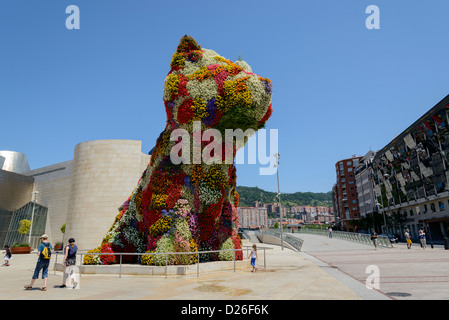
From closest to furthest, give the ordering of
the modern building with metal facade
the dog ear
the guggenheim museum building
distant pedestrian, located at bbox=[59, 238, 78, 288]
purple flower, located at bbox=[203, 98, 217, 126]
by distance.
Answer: distant pedestrian, located at bbox=[59, 238, 78, 288], purple flower, located at bbox=[203, 98, 217, 126], the dog ear, the guggenheim museum building, the modern building with metal facade

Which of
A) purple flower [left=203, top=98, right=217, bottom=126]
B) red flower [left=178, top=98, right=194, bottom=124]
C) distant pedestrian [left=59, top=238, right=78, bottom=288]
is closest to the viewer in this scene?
distant pedestrian [left=59, top=238, right=78, bottom=288]

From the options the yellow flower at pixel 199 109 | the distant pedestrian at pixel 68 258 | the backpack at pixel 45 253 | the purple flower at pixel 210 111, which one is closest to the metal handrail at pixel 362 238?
the purple flower at pixel 210 111

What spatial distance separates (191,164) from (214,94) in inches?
115

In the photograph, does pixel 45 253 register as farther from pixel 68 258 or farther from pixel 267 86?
pixel 267 86

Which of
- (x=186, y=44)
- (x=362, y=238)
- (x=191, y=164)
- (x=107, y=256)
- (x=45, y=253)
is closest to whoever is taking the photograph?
(x=45, y=253)

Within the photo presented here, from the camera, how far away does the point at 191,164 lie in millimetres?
11258

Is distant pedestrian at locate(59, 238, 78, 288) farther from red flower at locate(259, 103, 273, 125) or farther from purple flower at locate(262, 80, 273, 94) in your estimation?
purple flower at locate(262, 80, 273, 94)

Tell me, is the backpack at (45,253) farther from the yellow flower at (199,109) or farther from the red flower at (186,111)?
the yellow flower at (199,109)

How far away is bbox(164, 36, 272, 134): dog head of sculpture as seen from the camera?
10656 millimetres

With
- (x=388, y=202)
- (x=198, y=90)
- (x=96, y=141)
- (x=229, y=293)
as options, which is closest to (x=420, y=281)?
(x=229, y=293)

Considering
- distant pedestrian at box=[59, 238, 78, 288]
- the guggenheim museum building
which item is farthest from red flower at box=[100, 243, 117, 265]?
the guggenheim museum building

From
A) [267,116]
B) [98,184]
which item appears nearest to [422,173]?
[267,116]
